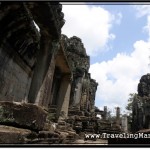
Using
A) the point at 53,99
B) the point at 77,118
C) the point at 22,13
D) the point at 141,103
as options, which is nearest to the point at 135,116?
the point at 141,103

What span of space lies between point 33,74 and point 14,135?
4.72 meters

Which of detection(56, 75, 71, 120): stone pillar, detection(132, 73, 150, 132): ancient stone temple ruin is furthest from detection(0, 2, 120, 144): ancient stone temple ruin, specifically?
detection(132, 73, 150, 132): ancient stone temple ruin

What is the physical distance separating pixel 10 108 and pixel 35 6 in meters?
3.76

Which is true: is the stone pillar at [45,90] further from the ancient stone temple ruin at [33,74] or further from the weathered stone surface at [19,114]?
the weathered stone surface at [19,114]

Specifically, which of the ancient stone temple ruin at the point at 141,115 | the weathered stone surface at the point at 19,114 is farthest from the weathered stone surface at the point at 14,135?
the ancient stone temple ruin at the point at 141,115

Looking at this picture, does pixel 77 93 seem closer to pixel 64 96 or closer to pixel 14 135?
pixel 64 96

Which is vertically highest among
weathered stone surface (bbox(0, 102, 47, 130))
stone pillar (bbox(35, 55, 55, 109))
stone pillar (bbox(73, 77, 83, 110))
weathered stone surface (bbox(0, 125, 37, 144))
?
stone pillar (bbox(73, 77, 83, 110))

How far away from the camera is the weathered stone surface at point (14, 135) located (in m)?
3.29

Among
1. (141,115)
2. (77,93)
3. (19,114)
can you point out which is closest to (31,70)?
(19,114)

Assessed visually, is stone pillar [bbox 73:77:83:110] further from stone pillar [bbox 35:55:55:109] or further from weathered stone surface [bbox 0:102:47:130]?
weathered stone surface [bbox 0:102:47:130]

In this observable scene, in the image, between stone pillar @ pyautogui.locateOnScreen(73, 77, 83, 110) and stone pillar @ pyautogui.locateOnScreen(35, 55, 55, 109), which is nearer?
stone pillar @ pyautogui.locateOnScreen(35, 55, 55, 109)

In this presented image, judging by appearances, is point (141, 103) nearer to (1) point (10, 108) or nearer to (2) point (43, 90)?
(2) point (43, 90)

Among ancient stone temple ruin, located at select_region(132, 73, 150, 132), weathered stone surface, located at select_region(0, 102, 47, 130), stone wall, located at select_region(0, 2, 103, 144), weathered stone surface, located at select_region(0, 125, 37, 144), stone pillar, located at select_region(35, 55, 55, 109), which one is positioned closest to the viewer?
Answer: weathered stone surface, located at select_region(0, 125, 37, 144)

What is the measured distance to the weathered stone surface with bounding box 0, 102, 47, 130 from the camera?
3829mm
